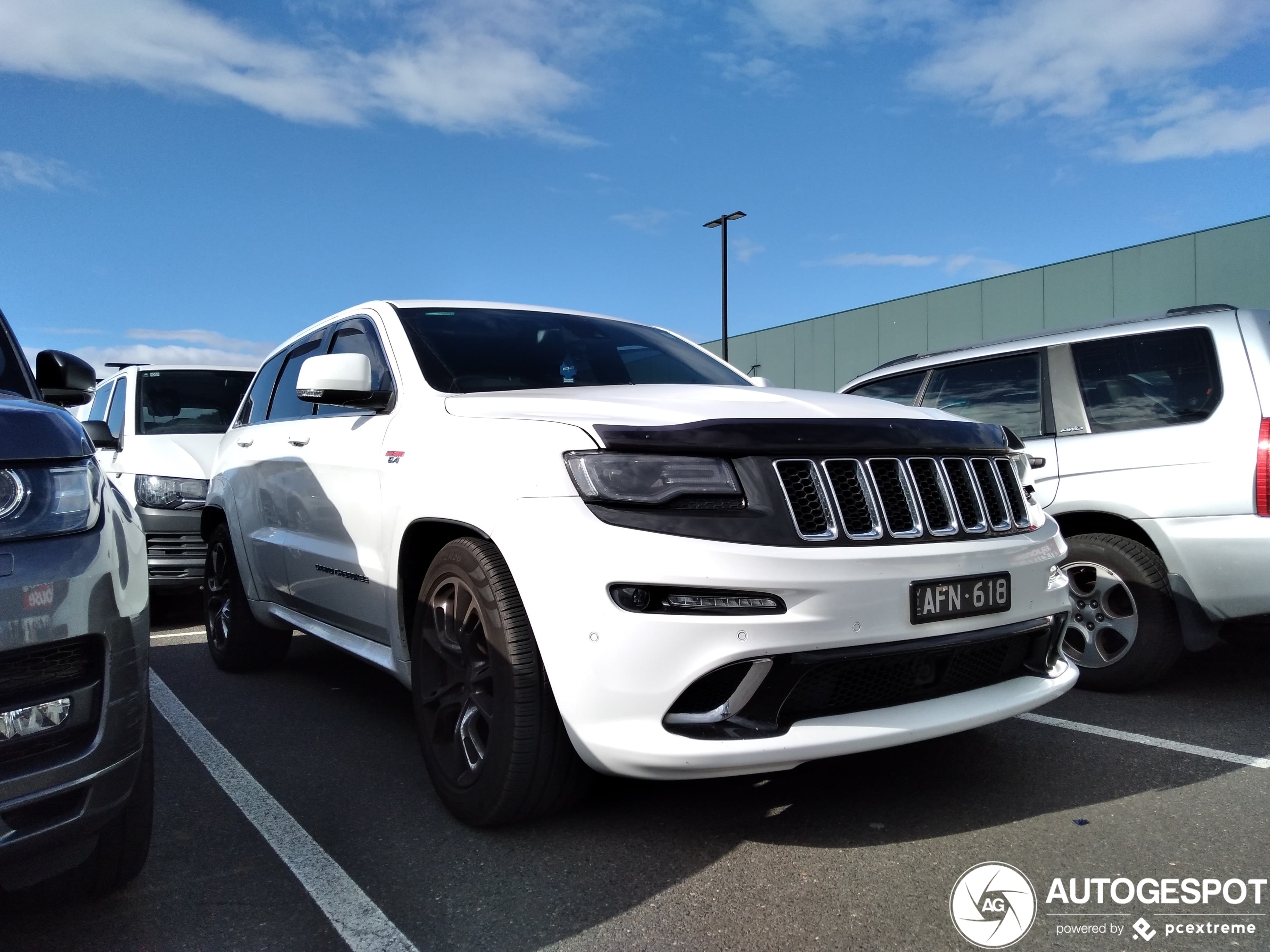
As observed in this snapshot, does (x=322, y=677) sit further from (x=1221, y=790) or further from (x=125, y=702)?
(x=1221, y=790)

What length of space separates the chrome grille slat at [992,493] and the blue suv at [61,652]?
7.60 feet

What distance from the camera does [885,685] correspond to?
8.57ft

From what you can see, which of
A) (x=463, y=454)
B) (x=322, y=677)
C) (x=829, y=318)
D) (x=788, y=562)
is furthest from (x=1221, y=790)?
(x=829, y=318)

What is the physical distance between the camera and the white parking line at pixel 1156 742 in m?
3.45

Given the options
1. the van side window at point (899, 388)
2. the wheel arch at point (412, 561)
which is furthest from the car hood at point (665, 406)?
the van side window at point (899, 388)

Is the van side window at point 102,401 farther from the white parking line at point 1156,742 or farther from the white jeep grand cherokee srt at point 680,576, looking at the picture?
the white parking line at point 1156,742

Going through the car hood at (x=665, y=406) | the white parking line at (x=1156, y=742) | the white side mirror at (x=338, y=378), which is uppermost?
the white side mirror at (x=338, y=378)

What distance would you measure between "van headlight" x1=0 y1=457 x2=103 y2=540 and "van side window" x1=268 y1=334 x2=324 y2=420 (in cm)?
240

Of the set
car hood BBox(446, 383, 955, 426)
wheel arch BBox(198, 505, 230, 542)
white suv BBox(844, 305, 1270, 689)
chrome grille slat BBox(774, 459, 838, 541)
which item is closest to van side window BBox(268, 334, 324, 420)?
wheel arch BBox(198, 505, 230, 542)

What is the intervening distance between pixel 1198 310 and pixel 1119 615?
1.38 m

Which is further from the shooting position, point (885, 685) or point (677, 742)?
point (885, 685)

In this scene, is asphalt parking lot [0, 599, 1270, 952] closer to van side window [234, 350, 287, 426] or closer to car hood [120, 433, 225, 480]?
van side window [234, 350, 287, 426]

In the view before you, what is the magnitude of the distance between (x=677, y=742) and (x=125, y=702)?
125 cm

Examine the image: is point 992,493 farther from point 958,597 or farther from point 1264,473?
point 1264,473
